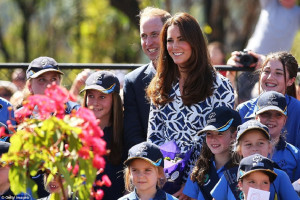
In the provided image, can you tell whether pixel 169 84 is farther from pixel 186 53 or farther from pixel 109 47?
pixel 109 47

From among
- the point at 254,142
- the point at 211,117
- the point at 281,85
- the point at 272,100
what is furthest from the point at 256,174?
the point at 281,85

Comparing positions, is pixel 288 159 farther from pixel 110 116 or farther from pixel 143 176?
pixel 110 116

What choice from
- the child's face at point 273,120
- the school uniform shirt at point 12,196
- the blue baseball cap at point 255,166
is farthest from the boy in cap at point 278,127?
the school uniform shirt at point 12,196

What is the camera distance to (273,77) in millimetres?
6484

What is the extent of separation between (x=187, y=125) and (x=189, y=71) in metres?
0.50

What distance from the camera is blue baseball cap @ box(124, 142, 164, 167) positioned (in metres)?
5.53

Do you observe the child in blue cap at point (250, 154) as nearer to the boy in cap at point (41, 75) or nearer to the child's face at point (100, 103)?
the child's face at point (100, 103)

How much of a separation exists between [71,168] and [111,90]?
2.98m

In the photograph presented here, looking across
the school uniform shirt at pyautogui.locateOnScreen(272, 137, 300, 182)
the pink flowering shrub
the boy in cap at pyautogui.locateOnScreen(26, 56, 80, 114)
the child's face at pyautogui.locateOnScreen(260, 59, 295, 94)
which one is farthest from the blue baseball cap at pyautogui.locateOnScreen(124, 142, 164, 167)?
the pink flowering shrub

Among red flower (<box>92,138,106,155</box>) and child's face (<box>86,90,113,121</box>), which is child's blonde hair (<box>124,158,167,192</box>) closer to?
child's face (<box>86,90,113,121</box>)

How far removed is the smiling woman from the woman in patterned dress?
379 millimetres

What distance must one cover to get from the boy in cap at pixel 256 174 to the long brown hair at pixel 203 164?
1.51ft

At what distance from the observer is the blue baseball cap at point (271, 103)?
599cm

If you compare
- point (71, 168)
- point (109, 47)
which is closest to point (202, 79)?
point (71, 168)
